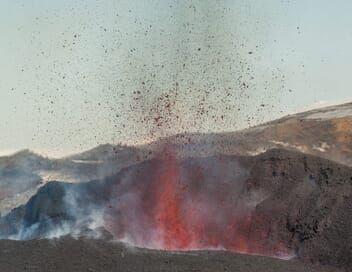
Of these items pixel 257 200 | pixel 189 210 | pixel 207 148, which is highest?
pixel 207 148

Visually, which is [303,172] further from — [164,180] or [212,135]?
[212,135]

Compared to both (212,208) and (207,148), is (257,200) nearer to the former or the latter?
(212,208)

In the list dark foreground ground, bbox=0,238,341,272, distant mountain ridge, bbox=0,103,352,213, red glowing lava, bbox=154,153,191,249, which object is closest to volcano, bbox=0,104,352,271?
red glowing lava, bbox=154,153,191,249

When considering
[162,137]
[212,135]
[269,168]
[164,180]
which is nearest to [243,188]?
[269,168]

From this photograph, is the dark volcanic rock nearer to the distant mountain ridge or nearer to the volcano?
the volcano

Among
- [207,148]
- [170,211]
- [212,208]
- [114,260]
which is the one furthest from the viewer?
[207,148]

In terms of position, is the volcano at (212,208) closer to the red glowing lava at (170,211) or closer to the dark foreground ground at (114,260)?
Result: the red glowing lava at (170,211)

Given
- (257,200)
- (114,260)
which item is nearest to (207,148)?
(257,200)

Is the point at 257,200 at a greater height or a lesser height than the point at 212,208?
greater

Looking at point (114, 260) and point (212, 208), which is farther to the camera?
point (212, 208)
